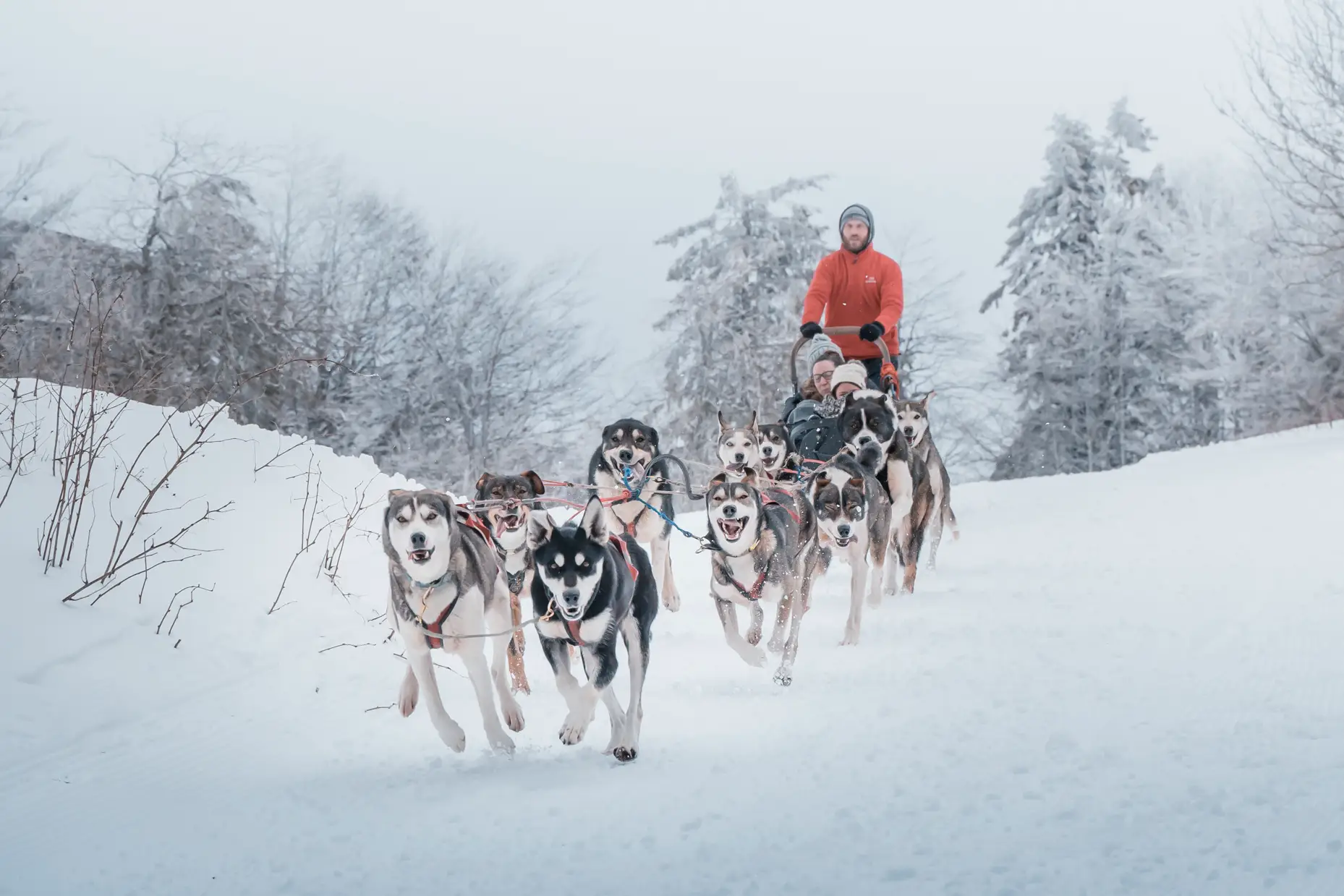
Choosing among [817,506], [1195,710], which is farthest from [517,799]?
[817,506]

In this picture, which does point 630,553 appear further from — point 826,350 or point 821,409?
point 826,350

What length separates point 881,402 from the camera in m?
6.87

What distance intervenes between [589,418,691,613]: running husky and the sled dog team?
0.03ft

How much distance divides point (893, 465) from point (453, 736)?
3928 mm

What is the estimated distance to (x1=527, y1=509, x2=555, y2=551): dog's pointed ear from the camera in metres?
3.73

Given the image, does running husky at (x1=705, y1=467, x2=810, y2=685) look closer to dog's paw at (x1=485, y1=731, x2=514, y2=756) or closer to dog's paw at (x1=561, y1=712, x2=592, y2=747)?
A: dog's paw at (x1=561, y1=712, x2=592, y2=747)

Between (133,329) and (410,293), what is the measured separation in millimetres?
8719

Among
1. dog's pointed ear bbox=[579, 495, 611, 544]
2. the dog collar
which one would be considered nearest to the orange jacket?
dog's pointed ear bbox=[579, 495, 611, 544]

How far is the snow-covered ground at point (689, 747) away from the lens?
2.68 m

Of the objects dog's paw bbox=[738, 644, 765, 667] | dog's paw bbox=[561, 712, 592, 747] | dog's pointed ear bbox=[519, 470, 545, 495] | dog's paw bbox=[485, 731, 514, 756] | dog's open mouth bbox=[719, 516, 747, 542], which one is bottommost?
dog's paw bbox=[485, 731, 514, 756]

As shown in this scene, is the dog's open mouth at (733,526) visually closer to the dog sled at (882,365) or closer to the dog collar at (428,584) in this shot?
the dog collar at (428,584)

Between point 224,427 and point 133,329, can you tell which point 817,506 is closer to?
point 224,427

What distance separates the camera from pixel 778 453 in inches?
284

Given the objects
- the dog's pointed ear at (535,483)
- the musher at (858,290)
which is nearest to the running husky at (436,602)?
the dog's pointed ear at (535,483)
